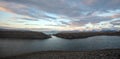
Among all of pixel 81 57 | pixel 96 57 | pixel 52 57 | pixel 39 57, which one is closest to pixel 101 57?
pixel 96 57

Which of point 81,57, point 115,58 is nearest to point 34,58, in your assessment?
point 81,57

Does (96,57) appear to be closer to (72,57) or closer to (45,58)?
(72,57)

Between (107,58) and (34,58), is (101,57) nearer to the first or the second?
(107,58)

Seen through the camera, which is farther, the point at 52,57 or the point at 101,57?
the point at 52,57

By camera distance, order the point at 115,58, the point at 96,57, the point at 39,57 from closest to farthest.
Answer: the point at 115,58
the point at 96,57
the point at 39,57

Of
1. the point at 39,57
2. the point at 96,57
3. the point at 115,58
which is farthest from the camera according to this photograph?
the point at 39,57

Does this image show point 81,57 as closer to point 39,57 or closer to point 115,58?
point 115,58

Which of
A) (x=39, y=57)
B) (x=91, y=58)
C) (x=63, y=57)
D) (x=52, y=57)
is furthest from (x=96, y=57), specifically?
(x=39, y=57)

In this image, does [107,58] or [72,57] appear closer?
[107,58]
